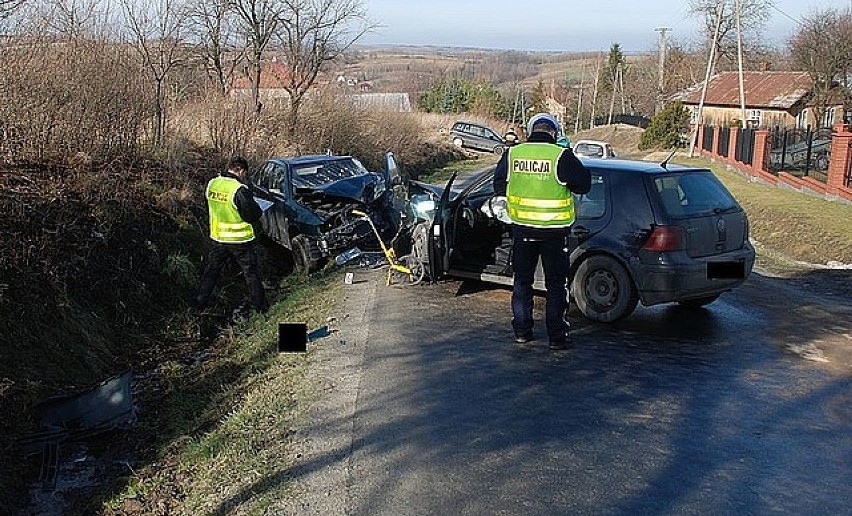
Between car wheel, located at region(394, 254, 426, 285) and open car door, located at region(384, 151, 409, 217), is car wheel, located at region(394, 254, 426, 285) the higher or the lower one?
the lower one

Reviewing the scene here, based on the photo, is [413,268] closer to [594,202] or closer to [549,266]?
[594,202]

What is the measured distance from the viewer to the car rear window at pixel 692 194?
8.23m

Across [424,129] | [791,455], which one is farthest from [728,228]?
[424,129]

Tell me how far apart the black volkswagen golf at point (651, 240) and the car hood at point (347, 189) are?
4885 mm

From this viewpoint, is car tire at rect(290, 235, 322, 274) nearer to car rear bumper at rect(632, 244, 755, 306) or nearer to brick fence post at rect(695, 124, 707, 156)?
car rear bumper at rect(632, 244, 755, 306)

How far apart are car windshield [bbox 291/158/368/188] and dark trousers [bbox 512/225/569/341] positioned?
6532 millimetres

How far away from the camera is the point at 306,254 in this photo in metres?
12.6

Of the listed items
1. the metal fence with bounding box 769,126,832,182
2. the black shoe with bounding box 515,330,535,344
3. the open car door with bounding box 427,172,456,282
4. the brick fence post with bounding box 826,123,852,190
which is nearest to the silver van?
the metal fence with bounding box 769,126,832,182

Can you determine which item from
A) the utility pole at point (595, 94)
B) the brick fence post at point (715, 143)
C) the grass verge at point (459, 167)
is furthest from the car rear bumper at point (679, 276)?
the utility pole at point (595, 94)

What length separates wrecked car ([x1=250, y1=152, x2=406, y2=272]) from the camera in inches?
497

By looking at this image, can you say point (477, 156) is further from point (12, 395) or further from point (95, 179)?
point (12, 395)

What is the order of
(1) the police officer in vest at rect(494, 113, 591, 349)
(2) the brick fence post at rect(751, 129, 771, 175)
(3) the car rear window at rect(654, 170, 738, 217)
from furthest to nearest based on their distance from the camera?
(2) the brick fence post at rect(751, 129, 771, 175) < (3) the car rear window at rect(654, 170, 738, 217) < (1) the police officer in vest at rect(494, 113, 591, 349)

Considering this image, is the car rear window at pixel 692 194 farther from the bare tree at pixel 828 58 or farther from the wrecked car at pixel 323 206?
the bare tree at pixel 828 58

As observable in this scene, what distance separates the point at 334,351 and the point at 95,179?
567 centimetres
